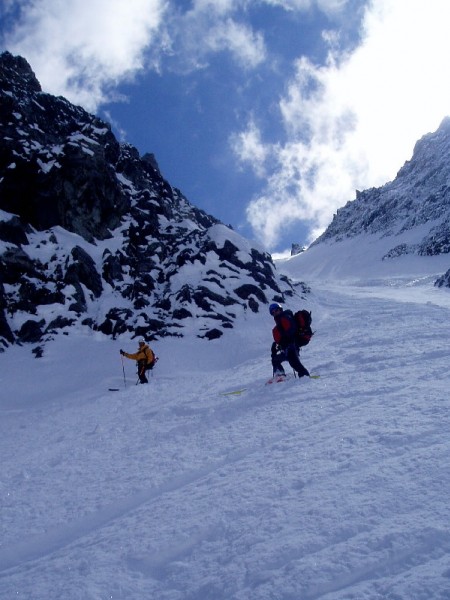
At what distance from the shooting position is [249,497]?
4.68 m

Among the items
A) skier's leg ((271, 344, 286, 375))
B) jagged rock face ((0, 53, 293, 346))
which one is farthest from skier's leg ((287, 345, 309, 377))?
jagged rock face ((0, 53, 293, 346))

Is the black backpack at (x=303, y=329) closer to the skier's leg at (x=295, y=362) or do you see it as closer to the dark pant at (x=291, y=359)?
the dark pant at (x=291, y=359)

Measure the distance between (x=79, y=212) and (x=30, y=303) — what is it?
356 inches

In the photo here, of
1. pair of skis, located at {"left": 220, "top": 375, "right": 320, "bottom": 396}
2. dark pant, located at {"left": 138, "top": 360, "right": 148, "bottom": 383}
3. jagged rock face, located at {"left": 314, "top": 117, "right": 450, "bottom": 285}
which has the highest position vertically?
jagged rock face, located at {"left": 314, "top": 117, "right": 450, "bottom": 285}

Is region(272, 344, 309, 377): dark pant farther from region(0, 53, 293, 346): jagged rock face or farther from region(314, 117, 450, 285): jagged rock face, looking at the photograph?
region(314, 117, 450, 285): jagged rock face

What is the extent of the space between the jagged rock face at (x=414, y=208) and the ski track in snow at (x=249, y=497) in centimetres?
7374

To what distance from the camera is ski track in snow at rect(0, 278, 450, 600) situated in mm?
3400

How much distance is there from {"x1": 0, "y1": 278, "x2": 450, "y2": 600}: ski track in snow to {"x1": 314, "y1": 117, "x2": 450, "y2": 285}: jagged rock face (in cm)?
7374

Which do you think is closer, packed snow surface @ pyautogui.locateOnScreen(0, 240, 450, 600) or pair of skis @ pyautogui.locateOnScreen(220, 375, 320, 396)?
packed snow surface @ pyautogui.locateOnScreen(0, 240, 450, 600)

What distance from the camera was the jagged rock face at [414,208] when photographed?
3305 inches

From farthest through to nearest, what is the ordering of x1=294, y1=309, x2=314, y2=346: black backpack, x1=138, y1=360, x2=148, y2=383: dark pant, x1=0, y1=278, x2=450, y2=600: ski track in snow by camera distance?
x1=138, y1=360, x2=148, y2=383: dark pant
x1=294, y1=309, x2=314, y2=346: black backpack
x1=0, y1=278, x2=450, y2=600: ski track in snow

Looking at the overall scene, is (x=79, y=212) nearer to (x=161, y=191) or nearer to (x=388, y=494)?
(x=161, y=191)

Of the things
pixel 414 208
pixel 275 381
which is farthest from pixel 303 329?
pixel 414 208


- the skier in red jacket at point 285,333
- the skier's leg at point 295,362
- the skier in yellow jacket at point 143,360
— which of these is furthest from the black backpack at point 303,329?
the skier in yellow jacket at point 143,360
